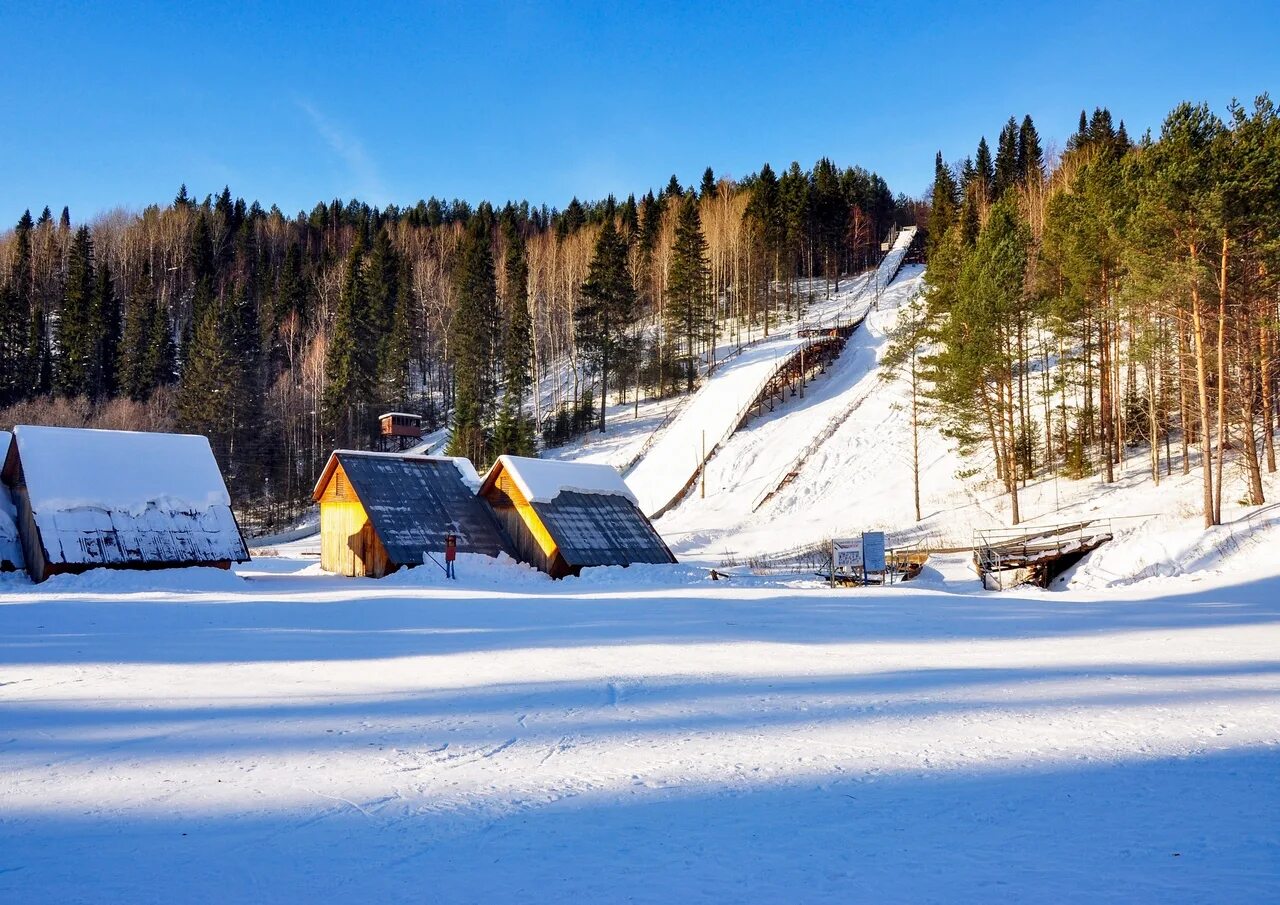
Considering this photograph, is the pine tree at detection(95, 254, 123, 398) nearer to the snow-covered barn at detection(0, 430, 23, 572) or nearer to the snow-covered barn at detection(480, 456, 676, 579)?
the snow-covered barn at detection(0, 430, 23, 572)

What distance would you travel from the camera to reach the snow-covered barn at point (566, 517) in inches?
A: 1005

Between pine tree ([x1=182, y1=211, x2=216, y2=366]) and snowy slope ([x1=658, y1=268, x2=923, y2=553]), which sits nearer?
snowy slope ([x1=658, y1=268, x2=923, y2=553])

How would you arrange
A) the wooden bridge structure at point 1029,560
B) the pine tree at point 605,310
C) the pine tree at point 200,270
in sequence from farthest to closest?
the pine tree at point 200,270 < the pine tree at point 605,310 < the wooden bridge structure at point 1029,560

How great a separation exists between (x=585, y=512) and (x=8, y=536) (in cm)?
1665

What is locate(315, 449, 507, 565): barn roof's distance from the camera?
2486 centimetres

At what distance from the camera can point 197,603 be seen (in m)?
16.1

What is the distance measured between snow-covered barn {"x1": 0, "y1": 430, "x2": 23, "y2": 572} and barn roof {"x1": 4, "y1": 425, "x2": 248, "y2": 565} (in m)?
0.80

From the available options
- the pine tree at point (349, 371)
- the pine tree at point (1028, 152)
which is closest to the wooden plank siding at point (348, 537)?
the pine tree at point (349, 371)

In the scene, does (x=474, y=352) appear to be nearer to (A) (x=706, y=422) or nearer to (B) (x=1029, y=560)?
(A) (x=706, y=422)

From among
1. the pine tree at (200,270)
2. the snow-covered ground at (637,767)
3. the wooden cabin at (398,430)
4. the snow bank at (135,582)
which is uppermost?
the pine tree at (200,270)

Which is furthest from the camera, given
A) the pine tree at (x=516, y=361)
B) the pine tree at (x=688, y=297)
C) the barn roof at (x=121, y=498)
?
the pine tree at (x=688, y=297)

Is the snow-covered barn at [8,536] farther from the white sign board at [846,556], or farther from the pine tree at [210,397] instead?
the pine tree at [210,397]

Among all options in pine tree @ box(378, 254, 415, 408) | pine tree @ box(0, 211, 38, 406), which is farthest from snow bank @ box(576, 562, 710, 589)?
pine tree @ box(0, 211, 38, 406)

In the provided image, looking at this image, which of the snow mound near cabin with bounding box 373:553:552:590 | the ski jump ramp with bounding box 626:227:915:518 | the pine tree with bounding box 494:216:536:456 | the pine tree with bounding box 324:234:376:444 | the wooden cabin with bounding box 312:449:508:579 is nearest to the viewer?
the snow mound near cabin with bounding box 373:553:552:590
